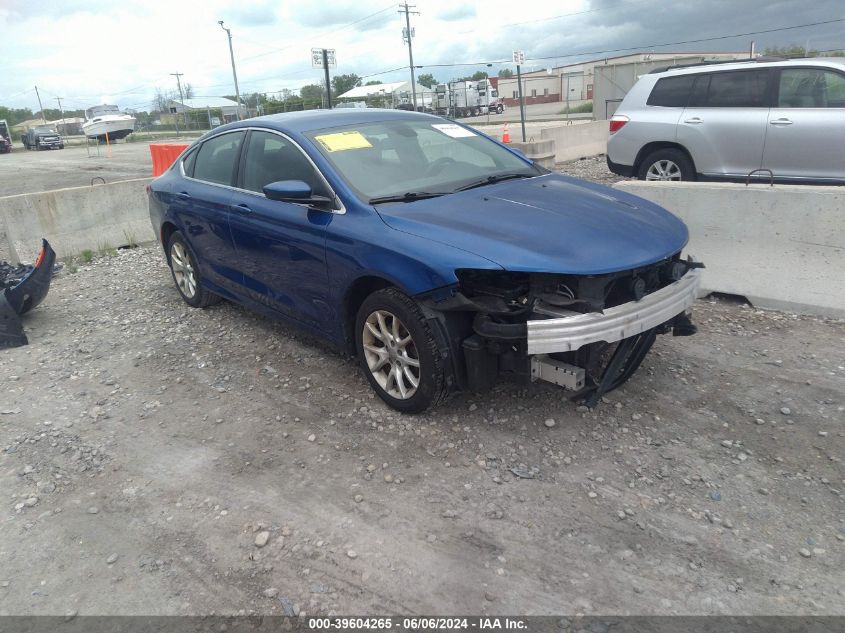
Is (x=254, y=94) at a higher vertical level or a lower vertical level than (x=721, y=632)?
higher

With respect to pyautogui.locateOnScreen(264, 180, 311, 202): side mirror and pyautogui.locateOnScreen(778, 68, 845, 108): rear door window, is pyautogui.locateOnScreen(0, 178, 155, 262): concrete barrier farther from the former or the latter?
pyautogui.locateOnScreen(778, 68, 845, 108): rear door window

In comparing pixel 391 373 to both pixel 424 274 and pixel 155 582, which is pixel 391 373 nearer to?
pixel 424 274

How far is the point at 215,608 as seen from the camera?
2.52 metres

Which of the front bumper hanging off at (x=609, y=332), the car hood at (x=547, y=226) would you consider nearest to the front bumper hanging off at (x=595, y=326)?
the front bumper hanging off at (x=609, y=332)

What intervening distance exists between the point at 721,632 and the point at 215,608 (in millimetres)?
1900

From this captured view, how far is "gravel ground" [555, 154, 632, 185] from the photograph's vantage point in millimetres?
11312

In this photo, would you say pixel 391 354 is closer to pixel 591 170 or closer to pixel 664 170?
pixel 664 170

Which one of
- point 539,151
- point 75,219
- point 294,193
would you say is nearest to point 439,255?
point 294,193

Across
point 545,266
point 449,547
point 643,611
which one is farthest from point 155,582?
point 545,266

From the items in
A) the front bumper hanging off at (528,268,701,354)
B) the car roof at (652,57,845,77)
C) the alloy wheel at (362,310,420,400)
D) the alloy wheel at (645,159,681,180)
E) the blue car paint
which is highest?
the car roof at (652,57,845,77)

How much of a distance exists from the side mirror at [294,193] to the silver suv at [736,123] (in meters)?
5.45

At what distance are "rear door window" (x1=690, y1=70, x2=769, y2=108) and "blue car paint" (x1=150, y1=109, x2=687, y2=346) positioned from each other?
4.69m

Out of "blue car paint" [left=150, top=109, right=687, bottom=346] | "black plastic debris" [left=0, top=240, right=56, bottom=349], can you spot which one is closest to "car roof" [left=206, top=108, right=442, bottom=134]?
"blue car paint" [left=150, top=109, right=687, bottom=346]

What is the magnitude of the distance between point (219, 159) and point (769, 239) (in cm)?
444
